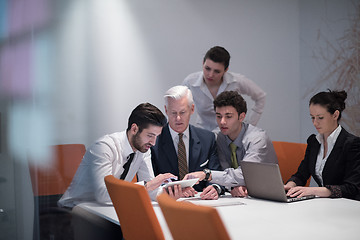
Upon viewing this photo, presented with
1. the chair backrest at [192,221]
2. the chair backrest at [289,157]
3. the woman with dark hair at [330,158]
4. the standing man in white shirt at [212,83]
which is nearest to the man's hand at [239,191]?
the woman with dark hair at [330,158]

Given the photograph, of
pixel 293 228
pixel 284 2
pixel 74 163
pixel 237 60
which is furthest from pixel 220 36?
pixel 293 228

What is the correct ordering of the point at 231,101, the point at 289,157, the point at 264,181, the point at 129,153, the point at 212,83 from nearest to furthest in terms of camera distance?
the point at 264,181 < the point at 129,153 < the point at 231,101 < the point at 289,157 < the point at 212,83

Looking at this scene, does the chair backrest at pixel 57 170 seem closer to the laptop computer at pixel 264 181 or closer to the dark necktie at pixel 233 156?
the dark necktie at pixel 233 156

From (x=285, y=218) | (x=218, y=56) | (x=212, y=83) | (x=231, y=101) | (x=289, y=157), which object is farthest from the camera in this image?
(x=212, y=83)

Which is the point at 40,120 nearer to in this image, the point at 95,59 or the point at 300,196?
the point at 95,59

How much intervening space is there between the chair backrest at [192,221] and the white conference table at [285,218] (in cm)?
45

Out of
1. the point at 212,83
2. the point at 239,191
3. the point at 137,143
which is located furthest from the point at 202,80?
the point at 239,191

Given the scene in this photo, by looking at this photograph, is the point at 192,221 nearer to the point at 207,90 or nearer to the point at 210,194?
the point at 210,194

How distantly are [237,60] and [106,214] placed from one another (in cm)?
344

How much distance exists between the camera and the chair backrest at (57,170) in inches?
152

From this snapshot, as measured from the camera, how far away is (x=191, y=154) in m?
3.81

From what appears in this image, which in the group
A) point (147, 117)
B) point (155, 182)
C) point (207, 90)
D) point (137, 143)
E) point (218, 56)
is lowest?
point (155, 182)

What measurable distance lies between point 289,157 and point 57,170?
2106 millimetres

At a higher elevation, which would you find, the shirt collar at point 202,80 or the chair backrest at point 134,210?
the shirt collar at point 202,80
